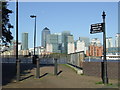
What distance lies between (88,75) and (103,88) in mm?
7175

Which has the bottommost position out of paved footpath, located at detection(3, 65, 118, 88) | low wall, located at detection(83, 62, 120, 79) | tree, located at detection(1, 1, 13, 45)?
paved footpath, located at detection(3, 65, 118, 88)

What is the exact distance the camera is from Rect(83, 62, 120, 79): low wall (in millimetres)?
16920

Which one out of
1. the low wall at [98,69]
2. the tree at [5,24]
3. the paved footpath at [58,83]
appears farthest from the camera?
the tree at [5,24]

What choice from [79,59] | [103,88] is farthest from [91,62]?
[103,88]

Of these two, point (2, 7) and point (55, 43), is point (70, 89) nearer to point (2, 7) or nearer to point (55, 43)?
point (2, 7)

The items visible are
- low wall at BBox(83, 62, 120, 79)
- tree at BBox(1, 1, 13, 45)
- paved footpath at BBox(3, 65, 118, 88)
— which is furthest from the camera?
tree at BBox(1, 1, 13, 45)

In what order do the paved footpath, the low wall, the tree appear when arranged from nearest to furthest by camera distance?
1. the paved footpath
2. the low wall
3. the tree

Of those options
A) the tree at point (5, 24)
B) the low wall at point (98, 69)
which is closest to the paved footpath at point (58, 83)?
the low wall at point (98, 69)

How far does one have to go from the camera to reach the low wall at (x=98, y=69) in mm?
16920

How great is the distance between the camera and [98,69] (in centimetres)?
1845

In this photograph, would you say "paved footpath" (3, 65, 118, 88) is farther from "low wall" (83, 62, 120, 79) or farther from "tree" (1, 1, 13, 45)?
"tree" (1, 1, 13, 45)

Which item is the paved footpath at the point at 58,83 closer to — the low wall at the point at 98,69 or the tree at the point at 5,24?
the low wall at the point at 98,69

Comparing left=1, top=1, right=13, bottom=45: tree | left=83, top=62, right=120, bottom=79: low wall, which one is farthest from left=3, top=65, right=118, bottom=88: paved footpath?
left=1, top=1, right=13, bottom=45: tree

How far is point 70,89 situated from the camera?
39.7ft
